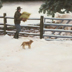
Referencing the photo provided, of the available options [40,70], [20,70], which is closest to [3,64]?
[20,70]

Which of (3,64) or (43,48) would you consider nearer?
(3,64)

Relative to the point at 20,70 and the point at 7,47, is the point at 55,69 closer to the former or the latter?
the point at 20,70

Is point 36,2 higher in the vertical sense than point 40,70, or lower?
higher

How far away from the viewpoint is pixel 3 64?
736 centimetres

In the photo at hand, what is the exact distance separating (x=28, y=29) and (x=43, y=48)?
656 centimetres

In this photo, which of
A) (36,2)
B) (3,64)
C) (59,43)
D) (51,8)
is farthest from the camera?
(36,2)

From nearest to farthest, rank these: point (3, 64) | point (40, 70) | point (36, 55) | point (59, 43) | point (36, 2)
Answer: point (40, 70) → point (3, 64) → point (36, 55) → point (59, 43) → point (36, 2)

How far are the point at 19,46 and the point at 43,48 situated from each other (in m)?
1.14

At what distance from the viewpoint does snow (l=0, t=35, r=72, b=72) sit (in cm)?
698

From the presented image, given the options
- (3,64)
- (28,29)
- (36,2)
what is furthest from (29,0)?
(3,64)

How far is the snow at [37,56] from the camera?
6.98m

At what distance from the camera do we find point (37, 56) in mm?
8141

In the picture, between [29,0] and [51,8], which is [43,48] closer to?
[51,8]

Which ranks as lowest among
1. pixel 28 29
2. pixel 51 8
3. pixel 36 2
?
pixel 28 29
